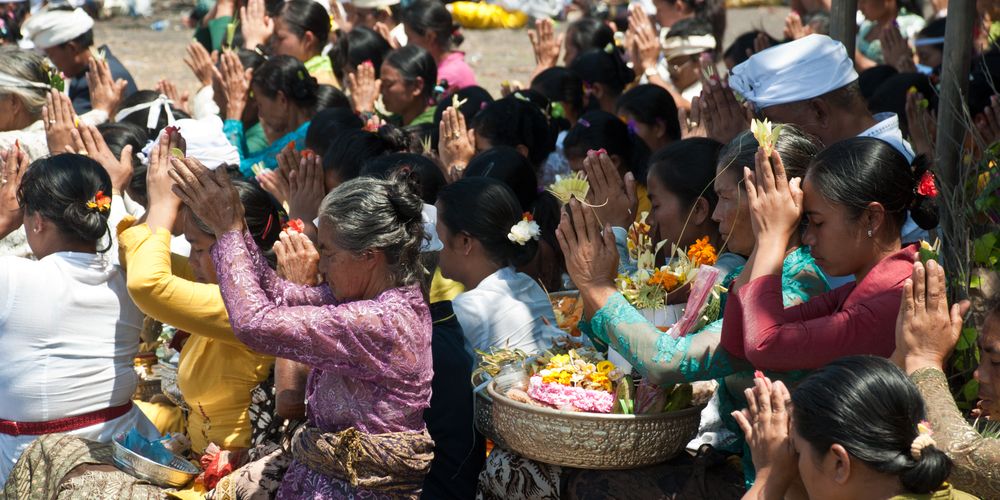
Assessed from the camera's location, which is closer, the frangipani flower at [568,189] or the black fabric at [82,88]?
the frangipani flower at [568,189]

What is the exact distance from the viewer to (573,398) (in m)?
3.37

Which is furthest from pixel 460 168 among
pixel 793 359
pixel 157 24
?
pixel 157 24

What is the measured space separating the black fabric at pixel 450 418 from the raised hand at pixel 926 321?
1550 mm

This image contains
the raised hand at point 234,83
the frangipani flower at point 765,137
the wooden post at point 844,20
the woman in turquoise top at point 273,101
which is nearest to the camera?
the frangipani flower at point 765,137

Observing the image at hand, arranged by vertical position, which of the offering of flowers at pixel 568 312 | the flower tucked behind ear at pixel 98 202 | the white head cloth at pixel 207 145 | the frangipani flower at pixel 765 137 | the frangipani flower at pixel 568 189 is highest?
the frangipani flower at pixel 765 137

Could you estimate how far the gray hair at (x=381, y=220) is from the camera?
3.43 metres

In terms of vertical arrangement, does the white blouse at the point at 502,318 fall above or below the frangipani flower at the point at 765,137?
below

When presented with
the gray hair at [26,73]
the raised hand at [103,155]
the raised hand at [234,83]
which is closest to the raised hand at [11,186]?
the raised hand at [103,155]

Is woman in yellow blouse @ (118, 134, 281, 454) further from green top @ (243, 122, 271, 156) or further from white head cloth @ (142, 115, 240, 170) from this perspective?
green top @ (243, 122, 271, 156)

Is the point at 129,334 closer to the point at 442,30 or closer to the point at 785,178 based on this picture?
the point at 785,178

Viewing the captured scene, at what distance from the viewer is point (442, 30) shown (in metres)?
8.52

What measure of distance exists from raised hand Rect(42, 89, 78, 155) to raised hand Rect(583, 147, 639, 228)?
9.38 ft

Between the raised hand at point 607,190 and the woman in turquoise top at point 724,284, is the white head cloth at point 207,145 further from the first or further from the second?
the woman in turquoise top at point 724,284

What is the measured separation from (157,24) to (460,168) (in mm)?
12463
